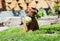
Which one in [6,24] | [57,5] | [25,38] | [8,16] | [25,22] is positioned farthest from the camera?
[57,5]

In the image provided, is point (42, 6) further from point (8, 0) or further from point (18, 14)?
point (18, 14)

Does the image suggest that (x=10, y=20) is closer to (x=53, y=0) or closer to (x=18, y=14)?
(x=18, y=14)

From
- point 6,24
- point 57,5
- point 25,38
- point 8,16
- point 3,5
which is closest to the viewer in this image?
point 25,38

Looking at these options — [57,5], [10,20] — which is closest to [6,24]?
[10,20]

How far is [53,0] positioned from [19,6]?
218 centimetres

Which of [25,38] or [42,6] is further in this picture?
[42,6]

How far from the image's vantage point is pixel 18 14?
1923cm

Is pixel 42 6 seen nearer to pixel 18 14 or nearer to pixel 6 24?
pixel 18 14

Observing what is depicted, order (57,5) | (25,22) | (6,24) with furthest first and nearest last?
(57,5)
(6,24)
(25,22)

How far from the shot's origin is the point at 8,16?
1822 centimetres

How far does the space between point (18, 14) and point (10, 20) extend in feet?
7.77

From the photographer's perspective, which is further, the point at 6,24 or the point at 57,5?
the point at 57,5

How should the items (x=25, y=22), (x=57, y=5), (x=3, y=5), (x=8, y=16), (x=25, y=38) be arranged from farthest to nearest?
(x=3, y=5), (x=57, y=5), (x=8, y=16), (x=25, y=22), (x=25, y=38)

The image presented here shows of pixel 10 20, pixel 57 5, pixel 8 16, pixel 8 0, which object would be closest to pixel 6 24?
pixel 10 20
